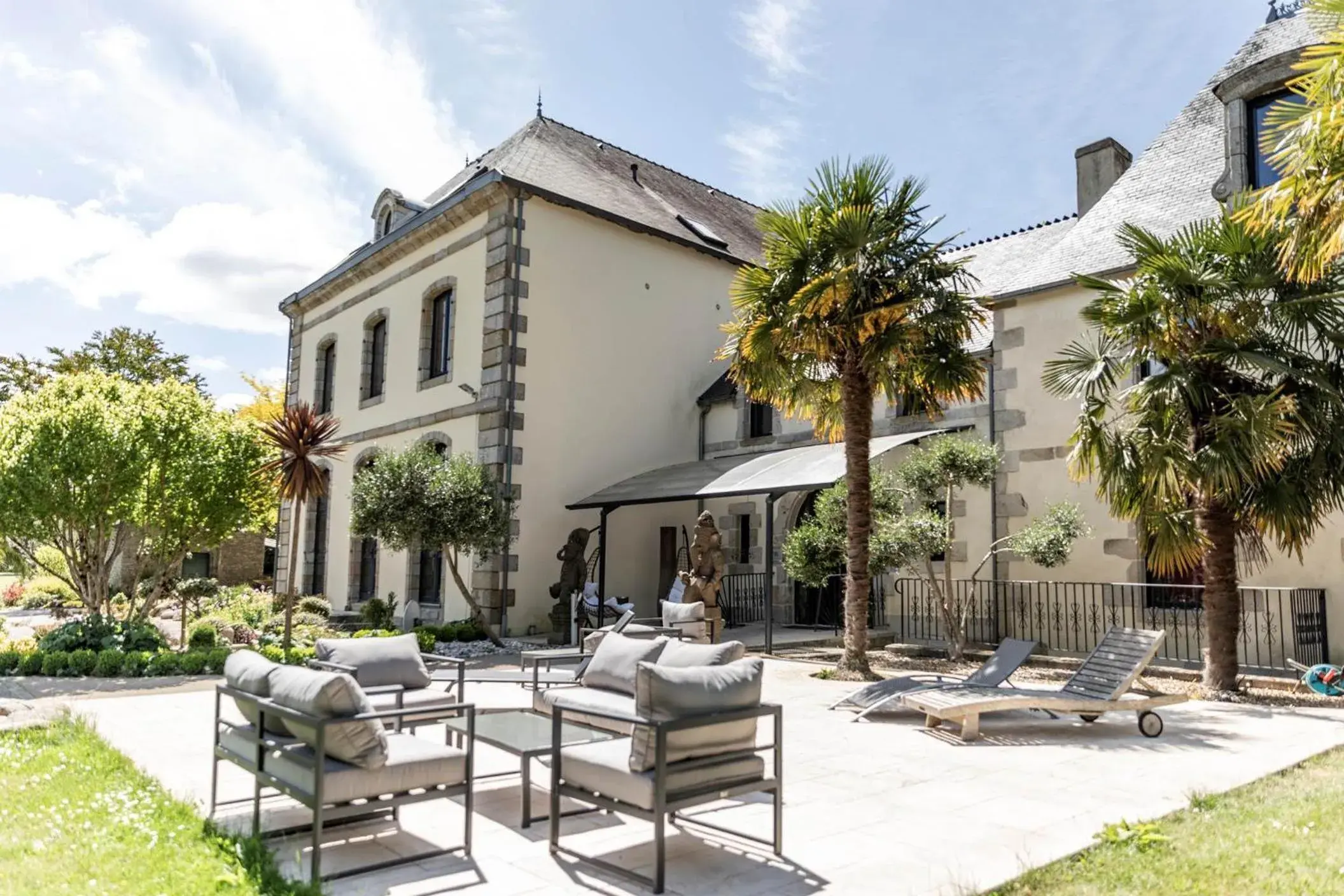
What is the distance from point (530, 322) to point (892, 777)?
11.2 metres

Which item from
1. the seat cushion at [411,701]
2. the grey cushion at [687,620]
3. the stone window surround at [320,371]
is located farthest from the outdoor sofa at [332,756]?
the stone window surround at [320,371]

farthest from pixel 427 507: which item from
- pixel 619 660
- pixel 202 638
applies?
pixel 619 660

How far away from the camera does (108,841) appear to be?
4.05 metres

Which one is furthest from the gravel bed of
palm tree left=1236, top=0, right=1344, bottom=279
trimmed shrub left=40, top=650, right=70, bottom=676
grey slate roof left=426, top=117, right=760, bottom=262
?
trimmed shrub left=40, top=650, right=70, bottom=676

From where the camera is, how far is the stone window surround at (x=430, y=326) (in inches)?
644

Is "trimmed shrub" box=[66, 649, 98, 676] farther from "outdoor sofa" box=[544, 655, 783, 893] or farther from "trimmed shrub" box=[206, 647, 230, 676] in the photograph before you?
"outdoor sofa" box=[544, 655, 783, 893]

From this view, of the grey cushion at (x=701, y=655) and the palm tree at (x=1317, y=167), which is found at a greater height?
the palm tree at (x=1317, y=167)

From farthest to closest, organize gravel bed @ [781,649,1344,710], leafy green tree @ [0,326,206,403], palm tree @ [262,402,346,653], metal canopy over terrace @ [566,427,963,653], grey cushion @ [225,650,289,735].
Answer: leafy green tree @ [0,326,206,403], palm tree @ [262,402,346,653], metal canopy over terrace @ [566,427,963,653], gravel bed @ [781,649,1344,710], grey cushion @ [225,650,289,735]

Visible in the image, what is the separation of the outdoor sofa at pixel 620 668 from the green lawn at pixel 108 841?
1.80 metres

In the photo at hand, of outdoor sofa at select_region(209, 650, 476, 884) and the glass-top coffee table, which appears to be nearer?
outdoor sofa at select_region(209, 650, 476, 884)

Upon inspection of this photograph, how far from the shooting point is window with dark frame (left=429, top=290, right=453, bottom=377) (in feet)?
55.6

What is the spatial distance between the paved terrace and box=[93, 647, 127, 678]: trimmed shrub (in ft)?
7.62

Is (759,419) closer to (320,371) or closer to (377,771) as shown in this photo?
(320,371)

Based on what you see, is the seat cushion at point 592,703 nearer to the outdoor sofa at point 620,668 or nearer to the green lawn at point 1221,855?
the outdoor sofa at point 620,668
